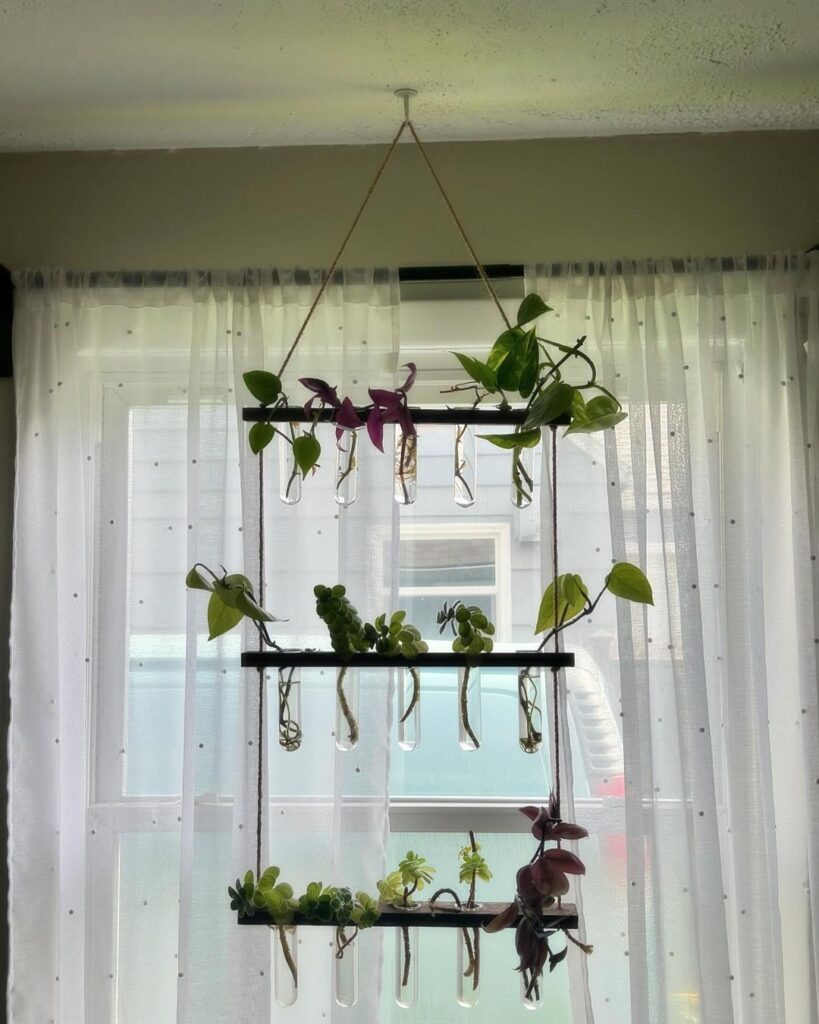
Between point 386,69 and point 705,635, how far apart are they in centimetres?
114

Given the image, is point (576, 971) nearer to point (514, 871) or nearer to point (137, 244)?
point (514, 871)

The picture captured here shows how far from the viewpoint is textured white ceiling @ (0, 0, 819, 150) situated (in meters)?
1.57

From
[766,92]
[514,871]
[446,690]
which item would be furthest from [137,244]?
[514,871]

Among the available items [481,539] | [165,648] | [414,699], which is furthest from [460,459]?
[165,648]

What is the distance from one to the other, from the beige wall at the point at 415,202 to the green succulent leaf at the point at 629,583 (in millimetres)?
747

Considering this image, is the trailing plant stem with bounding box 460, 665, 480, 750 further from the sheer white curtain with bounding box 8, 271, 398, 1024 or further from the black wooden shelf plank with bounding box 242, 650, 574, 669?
the sheer white curtain with bounding box 8, 271, 398, 1024

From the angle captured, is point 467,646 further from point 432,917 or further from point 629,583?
point 432,917

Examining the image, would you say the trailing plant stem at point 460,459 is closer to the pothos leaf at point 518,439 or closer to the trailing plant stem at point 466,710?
the pothos leaf at point 518,439

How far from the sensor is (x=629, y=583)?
1510 millimetres

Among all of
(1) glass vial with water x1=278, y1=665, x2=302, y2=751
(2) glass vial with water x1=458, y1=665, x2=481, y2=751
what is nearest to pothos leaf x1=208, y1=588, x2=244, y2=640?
(1) glass vial with water x1=278, y1=665, x2=302, y2=751

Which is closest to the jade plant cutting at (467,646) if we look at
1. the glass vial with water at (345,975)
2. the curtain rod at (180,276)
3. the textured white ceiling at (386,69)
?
the glass vial with water at (345,975)

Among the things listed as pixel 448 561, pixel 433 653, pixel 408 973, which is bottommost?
pixel 408 973

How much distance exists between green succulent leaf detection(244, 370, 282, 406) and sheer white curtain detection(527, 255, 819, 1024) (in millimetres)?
644

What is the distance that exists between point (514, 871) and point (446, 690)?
1.18 feet
